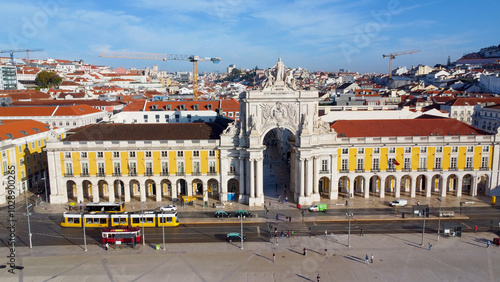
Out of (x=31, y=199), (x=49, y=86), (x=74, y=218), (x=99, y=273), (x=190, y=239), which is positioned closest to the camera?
(x=99, y=273)

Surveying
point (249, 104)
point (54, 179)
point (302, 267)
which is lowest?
point (302, 267)

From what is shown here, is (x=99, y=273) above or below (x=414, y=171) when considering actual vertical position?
below

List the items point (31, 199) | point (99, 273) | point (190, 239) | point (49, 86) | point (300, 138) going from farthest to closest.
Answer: point (49, 86)
point (31, 199)
point (300, 138)
point (190, 239)
point (99, 273)

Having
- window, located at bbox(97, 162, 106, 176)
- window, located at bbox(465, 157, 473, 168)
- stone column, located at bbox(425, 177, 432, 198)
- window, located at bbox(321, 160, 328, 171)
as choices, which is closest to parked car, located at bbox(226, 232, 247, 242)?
window, located at bbox(321, 160, 328, 171)

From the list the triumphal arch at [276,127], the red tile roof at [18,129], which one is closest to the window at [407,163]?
the triumphal arch at [276,127]

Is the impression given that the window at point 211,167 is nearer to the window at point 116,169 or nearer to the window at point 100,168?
the window at point 116,169

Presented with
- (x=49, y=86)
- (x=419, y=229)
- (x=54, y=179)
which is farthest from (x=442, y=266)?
(x=49, y=86)

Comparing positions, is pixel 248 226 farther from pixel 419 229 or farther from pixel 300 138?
pixel 419 229
